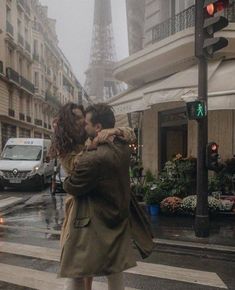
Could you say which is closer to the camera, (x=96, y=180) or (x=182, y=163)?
(x=96, y=180)

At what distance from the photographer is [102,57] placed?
272 feet

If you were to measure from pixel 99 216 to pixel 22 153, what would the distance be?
18459 mm

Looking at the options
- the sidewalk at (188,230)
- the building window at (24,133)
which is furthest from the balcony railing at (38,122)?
the sidewalk at (188,230)

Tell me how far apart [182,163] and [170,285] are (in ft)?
19.9

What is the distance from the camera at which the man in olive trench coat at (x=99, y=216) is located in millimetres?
3100

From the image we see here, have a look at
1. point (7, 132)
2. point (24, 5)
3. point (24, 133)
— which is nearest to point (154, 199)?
point (7, 132)

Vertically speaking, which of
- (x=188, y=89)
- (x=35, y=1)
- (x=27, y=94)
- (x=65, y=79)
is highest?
(x=35, y=1)

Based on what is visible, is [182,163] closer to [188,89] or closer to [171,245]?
[188,89]

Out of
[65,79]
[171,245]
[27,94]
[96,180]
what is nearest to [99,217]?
[96,180]

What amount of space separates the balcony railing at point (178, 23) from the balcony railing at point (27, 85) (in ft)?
107

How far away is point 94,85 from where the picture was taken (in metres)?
75.6

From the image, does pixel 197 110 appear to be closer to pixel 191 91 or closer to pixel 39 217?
pixel 191 91

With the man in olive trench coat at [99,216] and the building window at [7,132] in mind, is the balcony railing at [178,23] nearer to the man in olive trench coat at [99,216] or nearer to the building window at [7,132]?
the man in olive trench coat at [99,216]

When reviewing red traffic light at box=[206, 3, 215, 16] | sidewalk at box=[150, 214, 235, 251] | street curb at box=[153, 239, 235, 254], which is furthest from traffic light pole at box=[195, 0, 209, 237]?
street curb at box=[153, 239, 235, 254]
